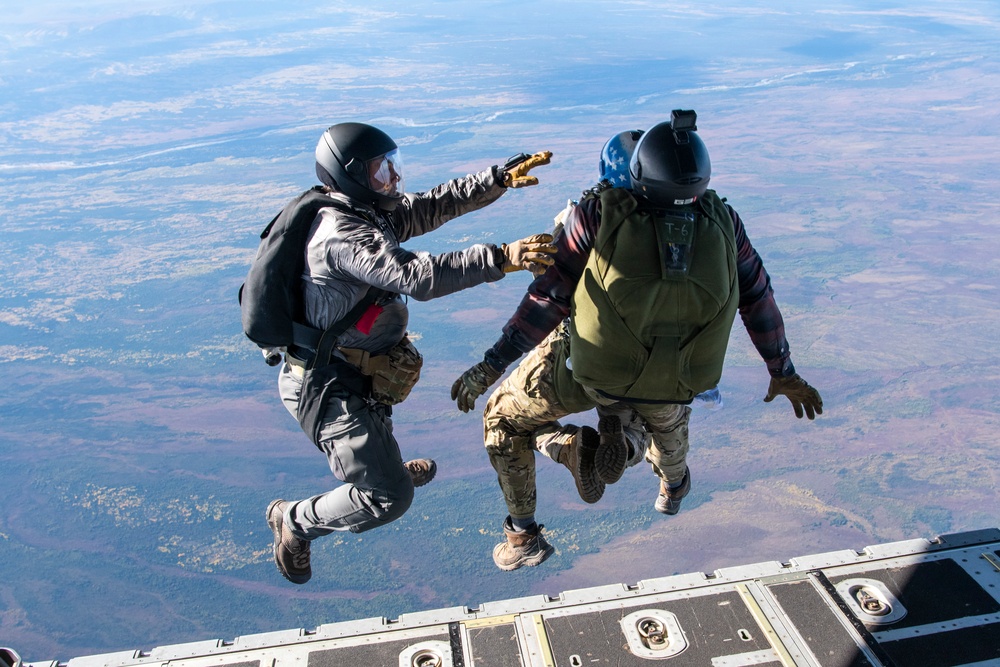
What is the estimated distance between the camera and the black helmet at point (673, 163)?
167 inches

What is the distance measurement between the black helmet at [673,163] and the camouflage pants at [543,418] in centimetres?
128

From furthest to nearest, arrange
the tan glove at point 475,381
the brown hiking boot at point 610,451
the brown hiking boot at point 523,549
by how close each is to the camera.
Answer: the brown hiking boot at point 523,549
the brown hiking boot at point 610,451
the tan glove at point 475,381

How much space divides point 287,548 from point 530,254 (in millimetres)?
2975

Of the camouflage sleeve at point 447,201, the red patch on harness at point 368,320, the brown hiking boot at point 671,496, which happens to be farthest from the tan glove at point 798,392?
the red patch on harness at point 368,320

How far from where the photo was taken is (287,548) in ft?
17.4

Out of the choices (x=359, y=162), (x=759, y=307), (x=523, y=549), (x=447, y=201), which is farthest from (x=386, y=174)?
(x=523, y=549)

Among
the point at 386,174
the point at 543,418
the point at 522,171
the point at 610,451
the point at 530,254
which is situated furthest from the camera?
the point at 543,418

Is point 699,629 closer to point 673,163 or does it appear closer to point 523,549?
point 523,549

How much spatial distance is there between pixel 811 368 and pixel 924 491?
21674mm

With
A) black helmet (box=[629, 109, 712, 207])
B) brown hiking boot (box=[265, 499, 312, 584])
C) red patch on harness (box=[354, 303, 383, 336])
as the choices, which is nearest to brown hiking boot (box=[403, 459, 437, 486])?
brown hiking boot (box=[265, 499, 312, 584])

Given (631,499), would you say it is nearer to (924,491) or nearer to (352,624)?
(924,491)

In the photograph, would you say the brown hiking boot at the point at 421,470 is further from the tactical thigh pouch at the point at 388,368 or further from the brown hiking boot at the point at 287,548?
the tactical thigh pouch at the point at 388,368

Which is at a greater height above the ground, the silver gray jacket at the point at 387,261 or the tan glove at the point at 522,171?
the tan glove at the point at 522,171

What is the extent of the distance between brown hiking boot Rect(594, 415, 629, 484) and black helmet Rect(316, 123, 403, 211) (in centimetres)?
204
